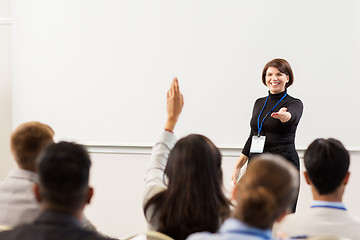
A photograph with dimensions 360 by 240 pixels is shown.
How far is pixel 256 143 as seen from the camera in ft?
10.8

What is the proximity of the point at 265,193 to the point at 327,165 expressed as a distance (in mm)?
777

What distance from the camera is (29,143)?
2.04 meters

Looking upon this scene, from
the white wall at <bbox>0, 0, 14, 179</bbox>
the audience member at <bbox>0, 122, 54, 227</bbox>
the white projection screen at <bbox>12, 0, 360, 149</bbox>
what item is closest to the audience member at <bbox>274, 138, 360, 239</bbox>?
the audience member at <bbox>0, 122, 54, 227</bbox>

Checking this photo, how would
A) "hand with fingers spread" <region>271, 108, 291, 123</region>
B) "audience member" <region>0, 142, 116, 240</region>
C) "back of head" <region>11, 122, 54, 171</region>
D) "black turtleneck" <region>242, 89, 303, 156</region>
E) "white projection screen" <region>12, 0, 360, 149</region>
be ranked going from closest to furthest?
"audience member" <region>0, 142, 116, 240</region> < "back of head" <region>11, 122, 54, 171</region> < "hand with fingers spread" <region>271, 108, 291, 123</region> < "black turtleneck" <region>242, 89, 303, 156</region> < "white projection screen" <region>12, 0, 360, 149</region>

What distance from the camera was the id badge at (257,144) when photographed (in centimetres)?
324

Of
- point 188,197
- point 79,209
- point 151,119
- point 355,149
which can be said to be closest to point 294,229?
point 188,197

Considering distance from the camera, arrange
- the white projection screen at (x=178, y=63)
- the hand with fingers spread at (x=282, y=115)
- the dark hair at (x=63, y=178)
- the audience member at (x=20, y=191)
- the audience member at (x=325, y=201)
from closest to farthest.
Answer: the dark hair at (x=63, y=178), the audience member at (x=325, y=201), the audience member at (x=20, y=191), the hand with fingers spread at (x=282, y=115), the white projection screen at (x=178, y=63)

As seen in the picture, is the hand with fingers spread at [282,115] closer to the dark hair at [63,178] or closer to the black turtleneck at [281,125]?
the black turtleneck at [281,125]

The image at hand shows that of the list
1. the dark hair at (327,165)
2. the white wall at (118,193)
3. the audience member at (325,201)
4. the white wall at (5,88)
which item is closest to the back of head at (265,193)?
the audience member at (325,201)

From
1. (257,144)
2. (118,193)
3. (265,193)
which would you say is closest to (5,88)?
(118,193)

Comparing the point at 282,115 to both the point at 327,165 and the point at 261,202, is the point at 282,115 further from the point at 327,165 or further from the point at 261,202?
the point at 261,202

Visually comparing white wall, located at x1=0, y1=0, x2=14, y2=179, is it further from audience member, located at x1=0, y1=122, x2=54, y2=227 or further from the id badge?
audience member, located at x1=0, y1=122, x2=54, y2=227

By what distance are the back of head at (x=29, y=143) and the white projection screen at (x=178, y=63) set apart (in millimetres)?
2459

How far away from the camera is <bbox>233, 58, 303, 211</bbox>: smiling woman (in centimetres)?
321
